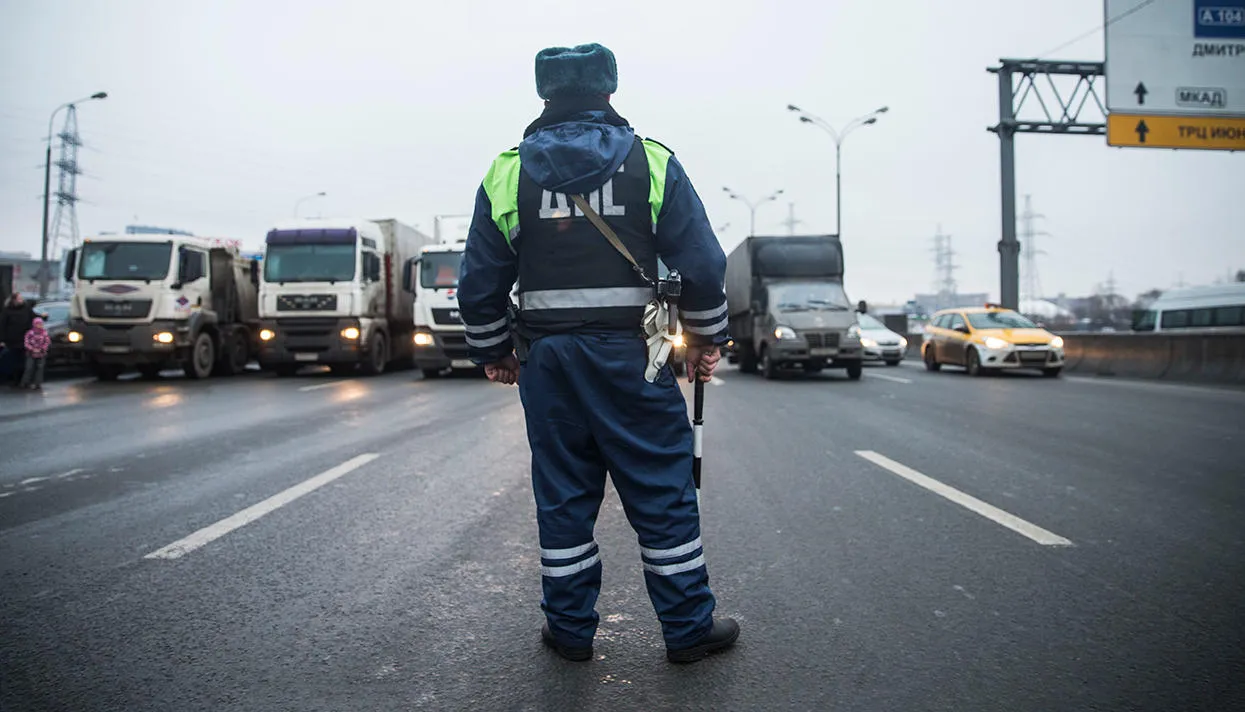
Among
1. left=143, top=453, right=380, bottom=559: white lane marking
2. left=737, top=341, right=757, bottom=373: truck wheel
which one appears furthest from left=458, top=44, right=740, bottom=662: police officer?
left=737, top=341, right=757, bottom=373: truck wheel

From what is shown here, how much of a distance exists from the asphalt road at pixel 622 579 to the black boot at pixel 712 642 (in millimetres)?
44

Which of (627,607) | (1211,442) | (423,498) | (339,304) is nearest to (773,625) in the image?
(627,607)

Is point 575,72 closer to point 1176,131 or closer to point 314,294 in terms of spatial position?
point 314,294

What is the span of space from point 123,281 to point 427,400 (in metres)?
7.99

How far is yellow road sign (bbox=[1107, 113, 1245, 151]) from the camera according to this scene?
56.9 feet

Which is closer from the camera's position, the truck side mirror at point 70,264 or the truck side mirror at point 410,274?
the truck side mirror at point 70,264

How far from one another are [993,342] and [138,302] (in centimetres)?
1689

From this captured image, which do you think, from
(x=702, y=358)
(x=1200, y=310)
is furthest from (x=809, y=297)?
(x=1200, y=310)

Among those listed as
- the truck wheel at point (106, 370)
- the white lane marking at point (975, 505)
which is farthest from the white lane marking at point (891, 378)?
the truck wheel at point (106, 370)

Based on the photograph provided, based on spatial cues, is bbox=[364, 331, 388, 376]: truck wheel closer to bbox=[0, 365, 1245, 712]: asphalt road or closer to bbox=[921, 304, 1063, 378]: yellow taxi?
bbox=[0, 365, 1245, 712]: asphalt road

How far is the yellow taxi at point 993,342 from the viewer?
17.6 m

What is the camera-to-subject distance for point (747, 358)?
20406mm

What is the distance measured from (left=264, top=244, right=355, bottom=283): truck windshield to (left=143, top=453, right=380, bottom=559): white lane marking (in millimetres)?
11905

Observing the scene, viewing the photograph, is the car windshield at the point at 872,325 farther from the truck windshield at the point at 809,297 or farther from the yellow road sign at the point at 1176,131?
the yellow road sign at the point at 1176,131
